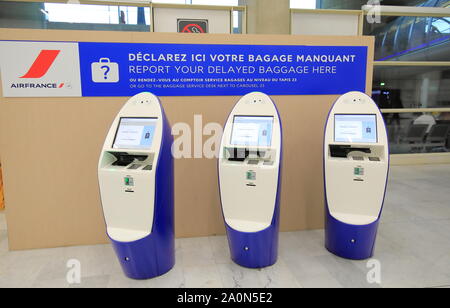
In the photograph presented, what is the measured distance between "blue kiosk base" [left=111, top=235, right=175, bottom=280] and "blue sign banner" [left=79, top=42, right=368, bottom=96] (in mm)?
1303

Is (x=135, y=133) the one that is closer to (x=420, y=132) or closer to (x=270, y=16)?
(x=270, y=16)

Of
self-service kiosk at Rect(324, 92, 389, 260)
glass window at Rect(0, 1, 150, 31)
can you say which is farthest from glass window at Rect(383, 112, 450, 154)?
glass window at Rect(0, 1, 150, 31)

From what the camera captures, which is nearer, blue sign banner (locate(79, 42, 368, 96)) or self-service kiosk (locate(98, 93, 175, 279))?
self-service kiosk (locate(98, 93, 175, 279))

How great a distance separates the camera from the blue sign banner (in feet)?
8.65

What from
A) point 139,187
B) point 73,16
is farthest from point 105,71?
point 73,16

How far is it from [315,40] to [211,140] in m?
1.34

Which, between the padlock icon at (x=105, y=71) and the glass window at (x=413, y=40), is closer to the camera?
the padlock icon at (x=105, y=71)

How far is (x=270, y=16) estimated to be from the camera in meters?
5.17

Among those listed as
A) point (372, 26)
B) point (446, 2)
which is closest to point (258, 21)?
point (372, 26)

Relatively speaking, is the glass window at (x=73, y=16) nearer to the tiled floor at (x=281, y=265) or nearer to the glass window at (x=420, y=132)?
Result: the tiled floor at (x=281, y=265)

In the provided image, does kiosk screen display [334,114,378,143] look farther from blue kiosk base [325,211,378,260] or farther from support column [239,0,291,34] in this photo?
support column [239,0,291,34]

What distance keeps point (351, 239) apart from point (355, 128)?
2.95 ft

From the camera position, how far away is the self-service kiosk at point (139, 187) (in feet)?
7.00

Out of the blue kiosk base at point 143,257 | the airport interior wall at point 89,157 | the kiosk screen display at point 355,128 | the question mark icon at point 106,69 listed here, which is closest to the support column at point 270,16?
the airport interior wall at point 89,157
